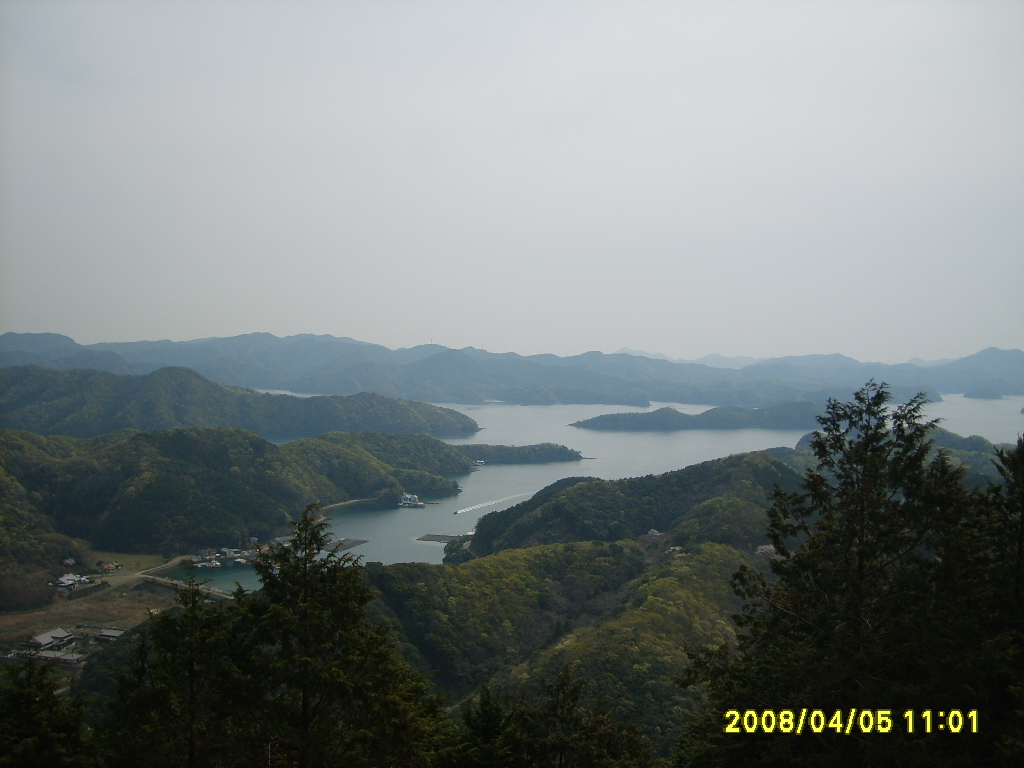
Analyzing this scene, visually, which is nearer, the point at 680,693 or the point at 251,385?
the point at 680,693

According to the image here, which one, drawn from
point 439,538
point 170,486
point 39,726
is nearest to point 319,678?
point 39,726

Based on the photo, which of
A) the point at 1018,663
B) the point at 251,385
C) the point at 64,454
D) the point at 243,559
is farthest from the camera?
the point at 251,385

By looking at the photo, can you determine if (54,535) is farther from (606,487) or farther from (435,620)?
(606,487)

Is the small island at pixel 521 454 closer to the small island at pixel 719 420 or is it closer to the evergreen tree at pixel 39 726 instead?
the small island at pixel 719 420

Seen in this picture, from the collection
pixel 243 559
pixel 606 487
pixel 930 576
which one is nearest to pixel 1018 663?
pixel 930 576

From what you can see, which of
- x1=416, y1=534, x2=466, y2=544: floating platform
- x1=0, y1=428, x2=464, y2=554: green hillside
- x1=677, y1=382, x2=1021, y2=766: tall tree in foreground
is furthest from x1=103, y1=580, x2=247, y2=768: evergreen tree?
x1=416, y1=534, x2=466, y2=544: floating platform

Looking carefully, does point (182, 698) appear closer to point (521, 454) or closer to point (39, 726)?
point (39, 726)
